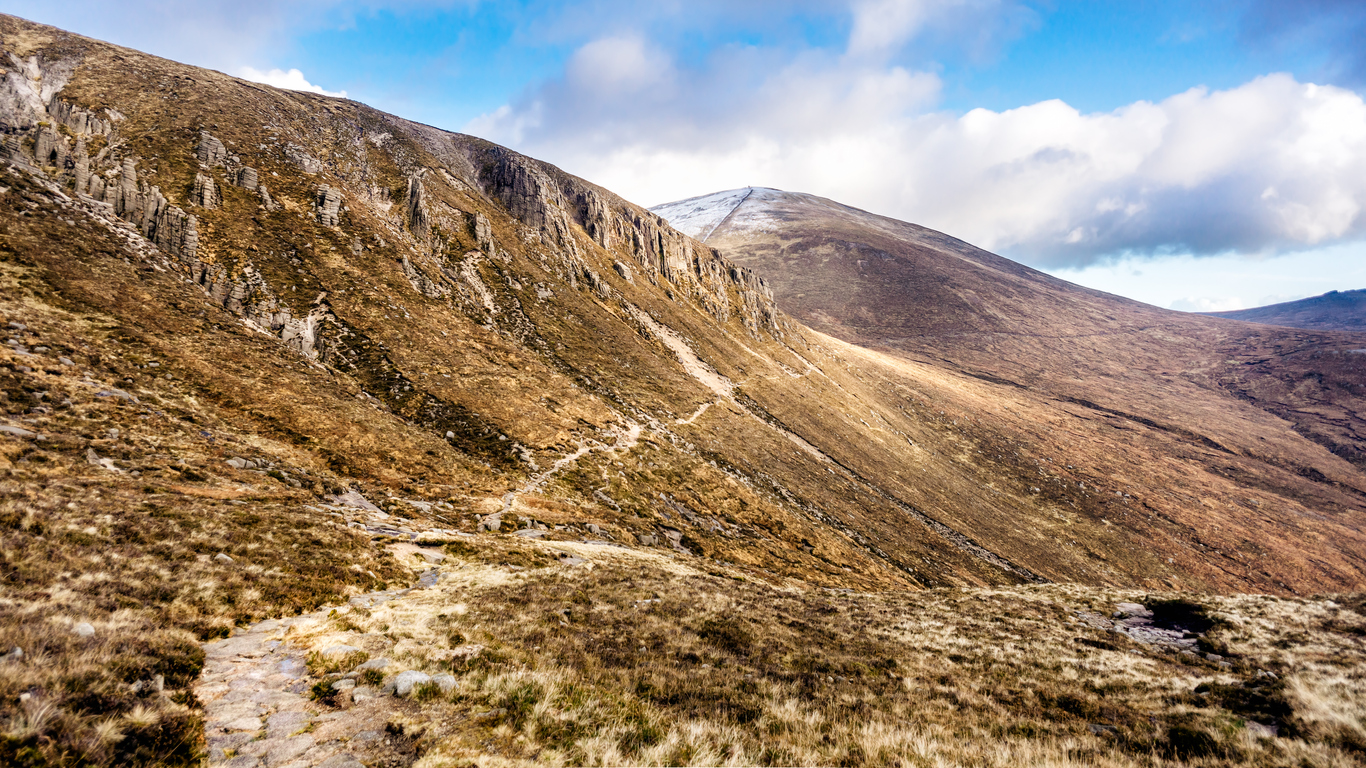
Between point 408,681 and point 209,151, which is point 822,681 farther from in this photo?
point 209,151

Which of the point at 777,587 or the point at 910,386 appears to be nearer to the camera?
the point at 777,587

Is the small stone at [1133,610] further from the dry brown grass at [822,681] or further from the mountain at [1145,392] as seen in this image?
the mountain at [1145,392]

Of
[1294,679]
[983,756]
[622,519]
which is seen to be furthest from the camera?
[622,519]

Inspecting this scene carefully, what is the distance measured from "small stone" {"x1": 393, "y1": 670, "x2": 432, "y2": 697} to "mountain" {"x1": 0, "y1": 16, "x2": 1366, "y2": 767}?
0.44ft

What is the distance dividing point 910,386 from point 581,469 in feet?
270

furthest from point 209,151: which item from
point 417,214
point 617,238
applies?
point 617,238

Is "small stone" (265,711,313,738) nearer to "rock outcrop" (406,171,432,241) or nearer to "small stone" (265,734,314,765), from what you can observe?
"small stone" (265,734,314,765)

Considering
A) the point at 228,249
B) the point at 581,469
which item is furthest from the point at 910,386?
the point at 228,249

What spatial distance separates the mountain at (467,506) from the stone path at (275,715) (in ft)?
0.19

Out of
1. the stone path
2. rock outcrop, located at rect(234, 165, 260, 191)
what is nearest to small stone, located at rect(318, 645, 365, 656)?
the stone path

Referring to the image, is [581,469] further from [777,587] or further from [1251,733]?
[1251,733]

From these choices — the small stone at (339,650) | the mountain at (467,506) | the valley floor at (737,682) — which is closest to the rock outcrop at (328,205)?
the mountain at (467,506)

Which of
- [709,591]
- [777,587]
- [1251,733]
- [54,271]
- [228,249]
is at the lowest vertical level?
[777,587]

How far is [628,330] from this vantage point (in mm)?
61656
